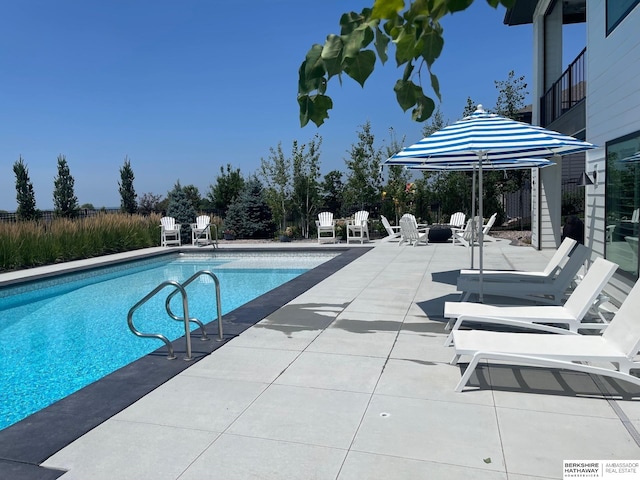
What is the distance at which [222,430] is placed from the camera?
3.29 meters

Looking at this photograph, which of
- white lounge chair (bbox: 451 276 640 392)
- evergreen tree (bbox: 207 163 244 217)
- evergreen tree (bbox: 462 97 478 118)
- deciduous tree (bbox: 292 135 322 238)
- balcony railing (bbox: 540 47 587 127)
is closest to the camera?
white lounge chair (bbox: 451 276 640 392)

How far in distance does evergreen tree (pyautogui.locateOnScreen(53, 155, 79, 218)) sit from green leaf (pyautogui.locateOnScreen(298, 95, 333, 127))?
23.7 metres

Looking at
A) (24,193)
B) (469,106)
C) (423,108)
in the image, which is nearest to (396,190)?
(469,106)

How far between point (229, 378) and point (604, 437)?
2794mm

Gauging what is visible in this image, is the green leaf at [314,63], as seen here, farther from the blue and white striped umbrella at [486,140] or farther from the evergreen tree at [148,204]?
the evergreen tree at [148,204]

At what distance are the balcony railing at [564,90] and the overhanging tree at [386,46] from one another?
367 inches

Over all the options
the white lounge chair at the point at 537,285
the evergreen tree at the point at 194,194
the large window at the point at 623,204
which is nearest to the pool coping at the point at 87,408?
the white lounge chair at the point at 537,285

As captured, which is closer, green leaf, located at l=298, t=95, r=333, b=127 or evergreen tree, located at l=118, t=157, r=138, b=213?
green leaf, located at l=298, t=95, r=333, b=127

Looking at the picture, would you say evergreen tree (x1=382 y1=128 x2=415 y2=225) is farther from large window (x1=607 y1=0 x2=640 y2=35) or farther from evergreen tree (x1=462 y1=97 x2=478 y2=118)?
large window (x1=607 y1=0 x2=640 y2=35)

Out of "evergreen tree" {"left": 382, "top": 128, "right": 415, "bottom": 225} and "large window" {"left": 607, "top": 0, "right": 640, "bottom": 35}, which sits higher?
"large window" {"left": 607, "top": 0, "right": 640, "bottom": 35}

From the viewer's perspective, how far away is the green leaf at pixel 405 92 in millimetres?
1005

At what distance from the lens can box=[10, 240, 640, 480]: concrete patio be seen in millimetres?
2820

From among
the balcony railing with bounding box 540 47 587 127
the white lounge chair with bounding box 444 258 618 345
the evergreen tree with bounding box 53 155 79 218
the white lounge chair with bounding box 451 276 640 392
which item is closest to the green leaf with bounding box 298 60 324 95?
the white lounge chair with bounding box 451 276 640 392

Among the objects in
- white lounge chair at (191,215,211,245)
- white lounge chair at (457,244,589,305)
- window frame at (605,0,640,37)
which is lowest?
white lounge chair at (457,244,589,305)
